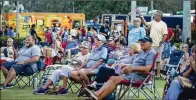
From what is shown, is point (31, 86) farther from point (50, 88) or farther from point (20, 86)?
point (50, 88)

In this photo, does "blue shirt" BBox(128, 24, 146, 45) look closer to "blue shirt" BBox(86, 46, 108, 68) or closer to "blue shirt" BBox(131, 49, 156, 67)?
"blue shirt" BBox(86, 46, 108, 68)

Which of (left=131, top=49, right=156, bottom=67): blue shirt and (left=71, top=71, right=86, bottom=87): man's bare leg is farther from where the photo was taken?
(left=71, top=71, right=86, bottom=87): man's bare leg

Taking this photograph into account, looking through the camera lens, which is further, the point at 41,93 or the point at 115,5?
the point at 115,5

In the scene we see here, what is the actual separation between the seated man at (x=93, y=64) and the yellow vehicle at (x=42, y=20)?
2155 centimetres

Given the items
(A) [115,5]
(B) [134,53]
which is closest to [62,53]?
(B) [134,53]

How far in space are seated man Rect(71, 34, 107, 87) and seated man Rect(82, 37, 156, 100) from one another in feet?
3.53

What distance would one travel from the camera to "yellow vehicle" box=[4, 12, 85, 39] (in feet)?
107

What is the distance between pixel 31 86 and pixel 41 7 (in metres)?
32.7

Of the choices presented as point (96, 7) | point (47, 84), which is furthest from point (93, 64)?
point (96, 7)

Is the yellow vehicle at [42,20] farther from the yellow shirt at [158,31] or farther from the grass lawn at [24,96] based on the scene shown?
the grass lawn at [24,96]

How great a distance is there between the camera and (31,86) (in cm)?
1148

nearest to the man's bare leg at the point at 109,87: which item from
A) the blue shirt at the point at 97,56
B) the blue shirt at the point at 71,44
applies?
the blue shirt at the point at 97,56

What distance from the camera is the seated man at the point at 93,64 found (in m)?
9.61

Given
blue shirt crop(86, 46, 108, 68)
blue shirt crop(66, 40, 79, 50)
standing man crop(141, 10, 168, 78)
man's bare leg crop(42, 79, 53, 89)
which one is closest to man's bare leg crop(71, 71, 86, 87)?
blue shirt crop(86, 46, 108, 68)
